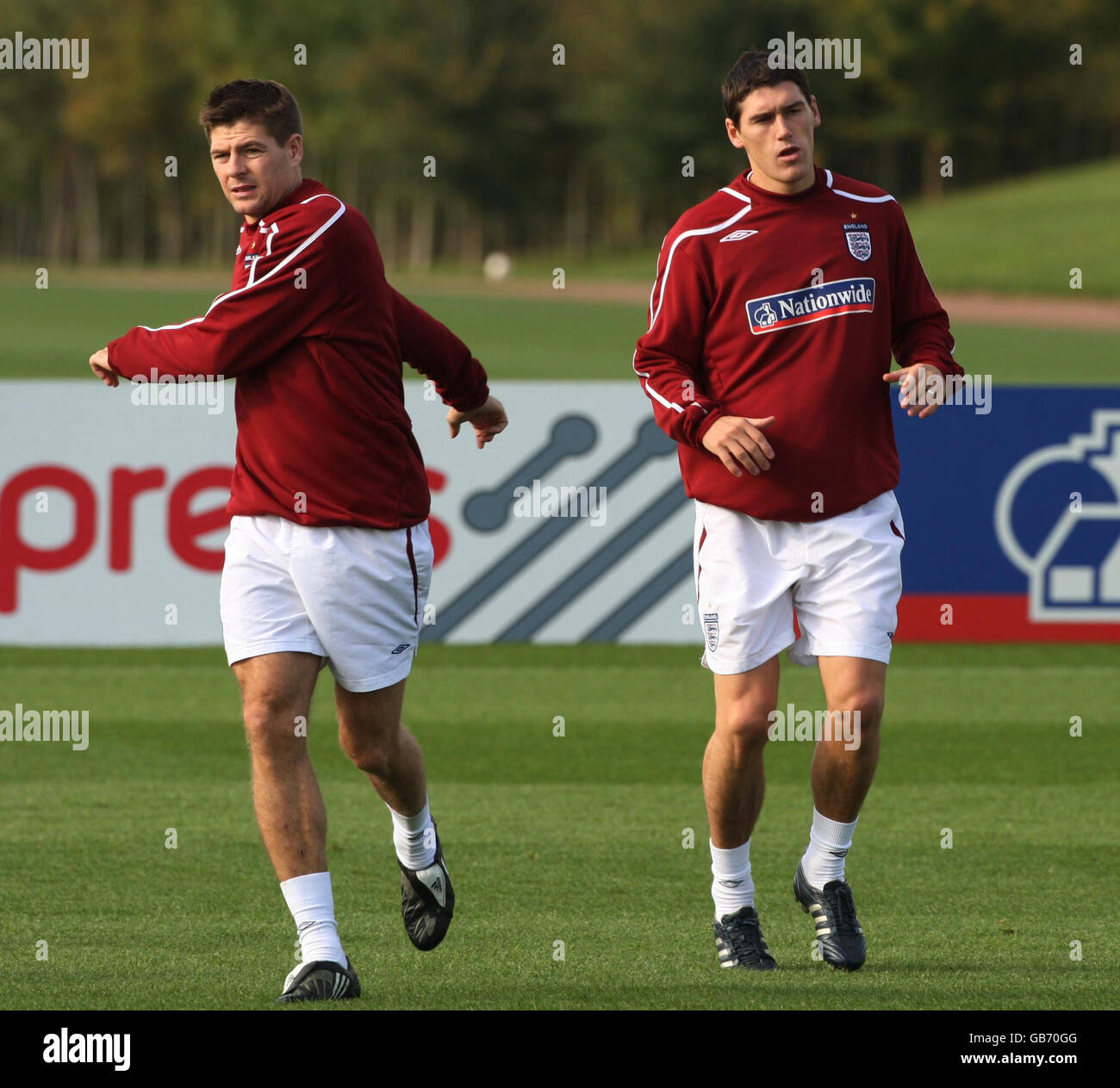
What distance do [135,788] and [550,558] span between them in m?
3.73

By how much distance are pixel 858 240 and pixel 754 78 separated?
478mm

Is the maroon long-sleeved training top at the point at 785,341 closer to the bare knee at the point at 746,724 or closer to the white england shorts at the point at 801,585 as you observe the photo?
the white england shorts at the point at 801,585

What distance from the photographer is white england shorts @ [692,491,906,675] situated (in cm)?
477

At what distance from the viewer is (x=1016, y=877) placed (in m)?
5.98

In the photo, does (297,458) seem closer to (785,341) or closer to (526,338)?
(785,341)

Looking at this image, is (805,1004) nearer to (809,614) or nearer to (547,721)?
(809,614)

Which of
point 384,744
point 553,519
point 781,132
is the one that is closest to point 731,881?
point 384,744

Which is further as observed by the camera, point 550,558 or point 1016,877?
point 550,558

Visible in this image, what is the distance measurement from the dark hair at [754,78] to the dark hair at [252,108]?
109cm

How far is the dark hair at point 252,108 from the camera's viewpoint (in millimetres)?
4473

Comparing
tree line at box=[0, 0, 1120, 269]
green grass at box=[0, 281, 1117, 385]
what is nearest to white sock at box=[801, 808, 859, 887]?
green grass at box=[0, 281, 1117, 385]

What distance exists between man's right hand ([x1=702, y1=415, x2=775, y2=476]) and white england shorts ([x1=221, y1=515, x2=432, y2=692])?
31.2 inches

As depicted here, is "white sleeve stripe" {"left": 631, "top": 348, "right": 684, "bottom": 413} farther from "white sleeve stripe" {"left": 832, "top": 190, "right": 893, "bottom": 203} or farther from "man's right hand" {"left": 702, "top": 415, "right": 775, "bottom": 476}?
"white sleeve stripe" {"left": 832, "top": 190, "right": 893, "bottom": 203}
